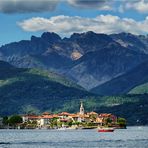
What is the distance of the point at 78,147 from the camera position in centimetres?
17575

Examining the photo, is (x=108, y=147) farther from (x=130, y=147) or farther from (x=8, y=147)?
(x=8, y=147)

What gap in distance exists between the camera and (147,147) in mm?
169750

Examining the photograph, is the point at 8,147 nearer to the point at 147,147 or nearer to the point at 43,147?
the point at 43,147

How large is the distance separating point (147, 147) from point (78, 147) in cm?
1949

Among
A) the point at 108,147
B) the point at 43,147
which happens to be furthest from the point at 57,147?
the point at 108,147

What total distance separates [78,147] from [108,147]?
9035 mm

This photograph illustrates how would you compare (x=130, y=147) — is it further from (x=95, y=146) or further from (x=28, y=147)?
(x=28, y=147)

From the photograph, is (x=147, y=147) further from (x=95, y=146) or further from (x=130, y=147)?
(x=95, y=146)

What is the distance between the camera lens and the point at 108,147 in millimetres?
171875

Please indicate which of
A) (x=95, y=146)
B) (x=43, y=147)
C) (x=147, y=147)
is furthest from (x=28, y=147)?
(x=147, y=147)

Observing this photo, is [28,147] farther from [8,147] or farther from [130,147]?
[130,147]

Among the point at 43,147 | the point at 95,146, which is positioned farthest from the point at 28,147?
the point at 95,146

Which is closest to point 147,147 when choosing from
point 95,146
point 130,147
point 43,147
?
point 130,147

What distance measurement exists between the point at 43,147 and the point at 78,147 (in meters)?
9.76
